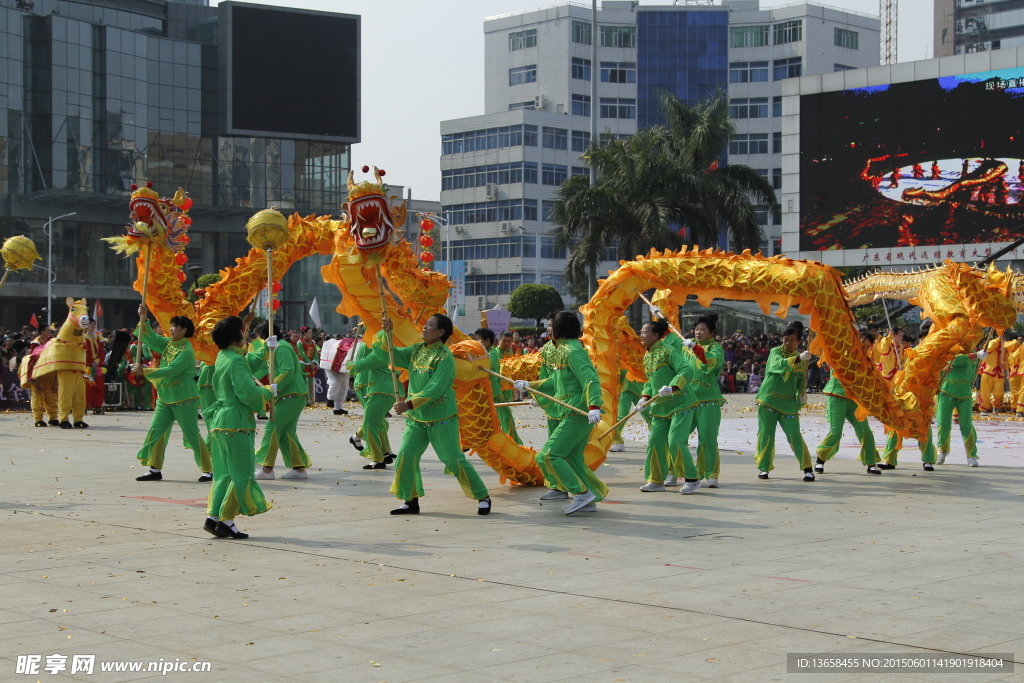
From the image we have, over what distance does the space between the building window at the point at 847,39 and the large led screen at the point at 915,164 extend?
1453 inches

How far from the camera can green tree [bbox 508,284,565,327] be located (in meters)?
39.0

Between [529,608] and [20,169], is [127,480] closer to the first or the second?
[529,608]

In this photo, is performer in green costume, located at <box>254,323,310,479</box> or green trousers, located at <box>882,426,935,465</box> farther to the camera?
green trousers, located at <box>882,426,935,465</box>

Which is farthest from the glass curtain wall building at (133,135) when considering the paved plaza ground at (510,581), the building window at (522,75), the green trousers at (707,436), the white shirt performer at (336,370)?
the green trousers at (707,436)

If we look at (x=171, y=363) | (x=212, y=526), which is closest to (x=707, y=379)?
(x=212, y=526)

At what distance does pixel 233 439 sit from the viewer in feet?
25.3

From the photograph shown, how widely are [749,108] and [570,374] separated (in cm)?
5846

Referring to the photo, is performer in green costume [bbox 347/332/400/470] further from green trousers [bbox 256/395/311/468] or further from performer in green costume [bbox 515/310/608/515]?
performer in green costume [bbox 515/310/608/515]

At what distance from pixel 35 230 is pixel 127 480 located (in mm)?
→ 38269

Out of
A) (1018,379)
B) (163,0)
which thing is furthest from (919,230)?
(163,0)

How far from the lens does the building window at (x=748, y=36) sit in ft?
213

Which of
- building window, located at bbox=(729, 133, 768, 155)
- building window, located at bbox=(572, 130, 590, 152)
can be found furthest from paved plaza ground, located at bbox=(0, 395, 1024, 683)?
building window, located at bbox=(729, 133, 768, 155)

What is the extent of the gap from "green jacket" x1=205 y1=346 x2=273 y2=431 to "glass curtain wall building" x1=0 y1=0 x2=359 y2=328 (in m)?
39.0

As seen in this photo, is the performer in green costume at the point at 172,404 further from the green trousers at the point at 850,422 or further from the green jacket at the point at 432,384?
the green trousers at the point at 850,422
